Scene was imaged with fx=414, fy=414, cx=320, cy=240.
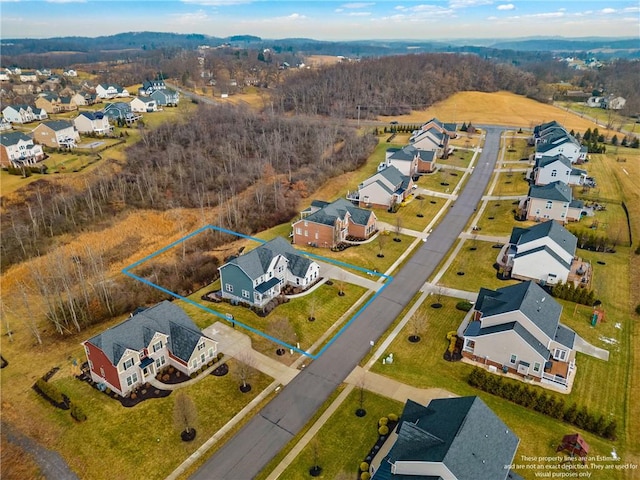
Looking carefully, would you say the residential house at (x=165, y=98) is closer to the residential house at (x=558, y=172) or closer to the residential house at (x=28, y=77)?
the residential house at (x=28, y=77)

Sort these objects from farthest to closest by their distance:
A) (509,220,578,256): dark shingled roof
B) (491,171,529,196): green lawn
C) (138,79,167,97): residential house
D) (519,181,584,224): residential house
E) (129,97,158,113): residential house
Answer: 1. (138,79,167,97): residential house
2. (129,97,158,113): residential house
3. (491,171,529,196): green lawn
4. (519,181,584,224): residential house
5. (509,220,578,256): dark shingled roof

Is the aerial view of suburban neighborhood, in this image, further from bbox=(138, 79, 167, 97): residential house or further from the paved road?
bbox=(138, 79, 167, 97): residential house

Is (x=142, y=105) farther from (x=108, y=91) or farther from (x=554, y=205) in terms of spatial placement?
(x=554, y=205)

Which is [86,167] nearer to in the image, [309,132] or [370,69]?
[309,132]

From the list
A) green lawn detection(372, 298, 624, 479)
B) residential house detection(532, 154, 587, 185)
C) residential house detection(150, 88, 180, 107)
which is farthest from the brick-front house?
residential house detection(150, 88, 180, 107)

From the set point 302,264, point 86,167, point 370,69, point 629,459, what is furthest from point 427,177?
point 370,69

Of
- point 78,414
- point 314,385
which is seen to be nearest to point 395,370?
point 314,385
